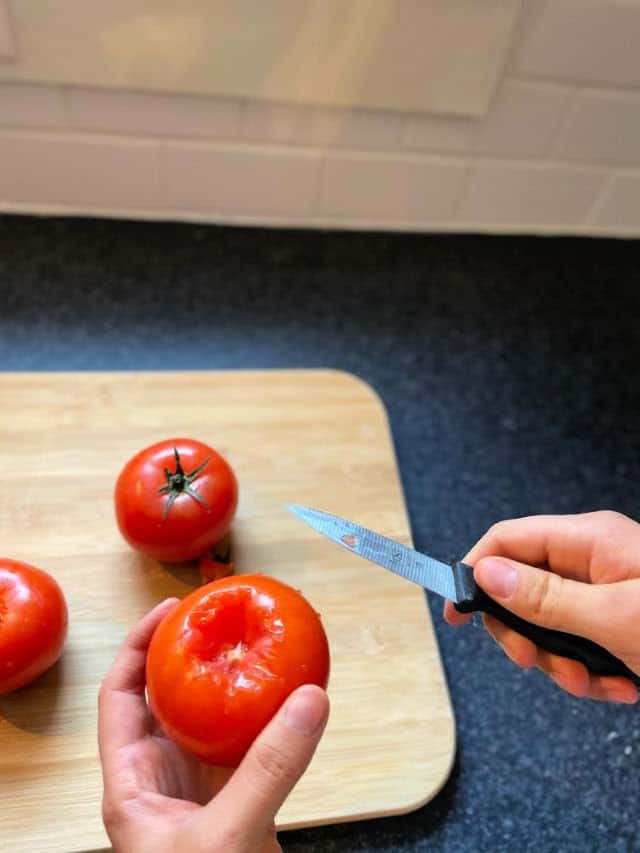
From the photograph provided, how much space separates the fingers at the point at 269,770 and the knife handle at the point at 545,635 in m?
0.16

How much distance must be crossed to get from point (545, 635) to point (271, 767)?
0.25m

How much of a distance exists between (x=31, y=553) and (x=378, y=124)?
29.0 inches

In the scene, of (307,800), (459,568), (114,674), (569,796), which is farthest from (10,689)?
(569,796)

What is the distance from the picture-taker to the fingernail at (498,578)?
2.12 ft

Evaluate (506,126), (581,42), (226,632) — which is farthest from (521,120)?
(226,632)

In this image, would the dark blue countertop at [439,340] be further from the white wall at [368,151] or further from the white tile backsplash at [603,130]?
the white tile backsplash at [603,130]

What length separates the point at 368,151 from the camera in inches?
47.2

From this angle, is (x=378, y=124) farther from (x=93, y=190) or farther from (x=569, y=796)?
(x=569, y=796)

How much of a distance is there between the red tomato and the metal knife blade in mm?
184

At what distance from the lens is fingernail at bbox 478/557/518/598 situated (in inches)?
25.4

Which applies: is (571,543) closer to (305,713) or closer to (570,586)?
(570,586)

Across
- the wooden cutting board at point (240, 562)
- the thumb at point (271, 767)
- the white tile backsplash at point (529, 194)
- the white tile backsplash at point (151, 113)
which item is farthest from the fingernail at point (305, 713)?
the white tile backsplash at point (529, 194)

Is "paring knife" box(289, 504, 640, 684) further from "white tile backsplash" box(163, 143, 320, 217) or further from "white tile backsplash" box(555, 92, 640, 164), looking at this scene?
"white tile backsplash" box(555, 92, 640, 164)

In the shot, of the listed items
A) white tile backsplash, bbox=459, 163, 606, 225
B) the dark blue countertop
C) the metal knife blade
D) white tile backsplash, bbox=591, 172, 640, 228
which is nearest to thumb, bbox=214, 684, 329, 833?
the metal knife blade
